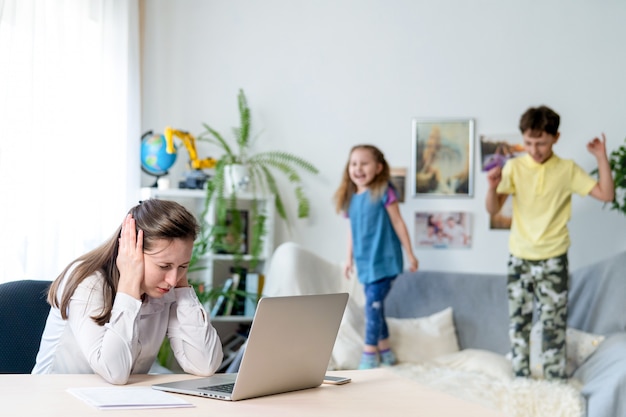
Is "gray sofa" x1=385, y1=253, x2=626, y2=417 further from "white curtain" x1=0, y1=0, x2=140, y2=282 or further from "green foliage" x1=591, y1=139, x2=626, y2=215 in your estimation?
"white curtain" x1=0, y1=0, x2=140, y2=282

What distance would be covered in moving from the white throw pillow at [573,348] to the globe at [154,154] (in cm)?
214

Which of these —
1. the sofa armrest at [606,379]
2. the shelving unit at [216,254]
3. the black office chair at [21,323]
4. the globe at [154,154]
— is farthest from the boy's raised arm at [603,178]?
the black office chair at [21,323]

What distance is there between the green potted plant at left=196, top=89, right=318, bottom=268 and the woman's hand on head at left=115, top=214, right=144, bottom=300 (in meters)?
2.29

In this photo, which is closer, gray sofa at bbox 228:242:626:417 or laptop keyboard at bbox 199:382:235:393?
laptop keyboard at bbox 199:382:235:393

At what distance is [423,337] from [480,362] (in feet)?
1.29

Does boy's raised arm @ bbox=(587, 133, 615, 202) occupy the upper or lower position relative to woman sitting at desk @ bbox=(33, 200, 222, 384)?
upper

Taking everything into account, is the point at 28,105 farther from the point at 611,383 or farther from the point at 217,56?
the point at 611,383

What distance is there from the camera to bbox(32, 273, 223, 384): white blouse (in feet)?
5.64

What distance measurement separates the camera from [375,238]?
13.2 feet

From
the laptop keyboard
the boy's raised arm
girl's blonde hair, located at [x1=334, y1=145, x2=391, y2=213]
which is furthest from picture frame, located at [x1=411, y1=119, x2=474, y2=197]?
the laptop keyboard

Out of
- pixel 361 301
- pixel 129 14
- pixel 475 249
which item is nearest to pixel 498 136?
pixel 475 249

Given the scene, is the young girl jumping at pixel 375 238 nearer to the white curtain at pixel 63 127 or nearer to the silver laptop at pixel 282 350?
the white curtain at pixel 63 127

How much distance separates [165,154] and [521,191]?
1.92 m

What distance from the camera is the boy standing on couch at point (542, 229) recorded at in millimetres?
3648
